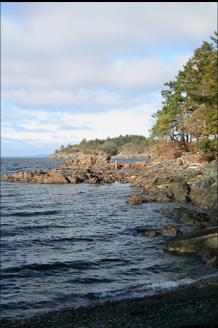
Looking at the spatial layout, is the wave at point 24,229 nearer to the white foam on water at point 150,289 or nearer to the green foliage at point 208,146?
the white foam on water at point 150,289

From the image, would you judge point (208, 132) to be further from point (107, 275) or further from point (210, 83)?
point (107, 275)

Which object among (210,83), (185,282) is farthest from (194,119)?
(185,282)

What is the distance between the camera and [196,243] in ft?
64.2

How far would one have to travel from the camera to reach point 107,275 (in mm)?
18062

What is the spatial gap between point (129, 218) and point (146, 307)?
19.4 metres

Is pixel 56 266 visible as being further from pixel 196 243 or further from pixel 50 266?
pixel 196 243

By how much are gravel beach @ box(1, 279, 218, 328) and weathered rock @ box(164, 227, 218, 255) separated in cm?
438

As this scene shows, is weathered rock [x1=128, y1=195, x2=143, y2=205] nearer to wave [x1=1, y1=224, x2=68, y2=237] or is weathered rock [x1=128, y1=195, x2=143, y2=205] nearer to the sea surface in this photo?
the sea surface

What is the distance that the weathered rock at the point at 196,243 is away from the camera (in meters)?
18.8

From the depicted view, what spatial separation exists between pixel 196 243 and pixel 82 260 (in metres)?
5.56

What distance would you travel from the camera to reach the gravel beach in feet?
38.1

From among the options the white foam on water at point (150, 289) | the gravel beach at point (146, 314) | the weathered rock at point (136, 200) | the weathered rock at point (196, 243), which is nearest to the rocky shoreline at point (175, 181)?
the weathered rock at point (136, 200)

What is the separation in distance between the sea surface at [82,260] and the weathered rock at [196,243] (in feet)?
1.67

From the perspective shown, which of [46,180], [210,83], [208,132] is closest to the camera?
[210,83]
